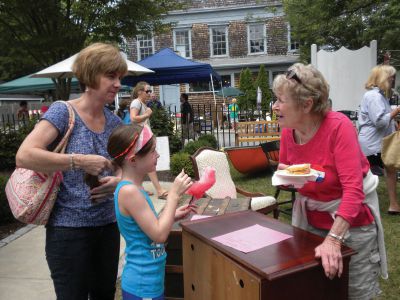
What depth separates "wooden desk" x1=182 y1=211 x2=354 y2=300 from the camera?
147cm

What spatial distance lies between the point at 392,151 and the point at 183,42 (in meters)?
23.2

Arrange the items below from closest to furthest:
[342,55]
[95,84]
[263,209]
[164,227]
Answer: [164,227] < [95,84] < [263,209] < [342,55]

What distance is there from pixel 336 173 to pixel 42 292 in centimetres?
284

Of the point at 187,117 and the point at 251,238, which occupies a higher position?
the point at 187,117

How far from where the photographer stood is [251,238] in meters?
1.79

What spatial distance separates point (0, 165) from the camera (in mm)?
9203

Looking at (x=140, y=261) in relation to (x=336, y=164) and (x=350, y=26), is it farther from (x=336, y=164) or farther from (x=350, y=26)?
(x=350, y=26)

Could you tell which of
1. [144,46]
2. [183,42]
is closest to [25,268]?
[183,42]

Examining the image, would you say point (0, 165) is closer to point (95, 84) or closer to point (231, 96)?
point (95, 84)

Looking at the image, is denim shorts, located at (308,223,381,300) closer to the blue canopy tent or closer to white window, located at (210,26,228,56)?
the blue canopy tent

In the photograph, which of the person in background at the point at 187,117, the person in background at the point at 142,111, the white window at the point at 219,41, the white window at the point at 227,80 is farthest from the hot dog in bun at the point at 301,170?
the white window at the point at 219,41

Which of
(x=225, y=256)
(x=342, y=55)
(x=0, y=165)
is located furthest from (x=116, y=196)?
(x=342, y=55)

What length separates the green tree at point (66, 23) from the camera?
957 cm

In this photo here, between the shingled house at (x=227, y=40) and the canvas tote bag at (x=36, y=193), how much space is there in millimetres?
23121
